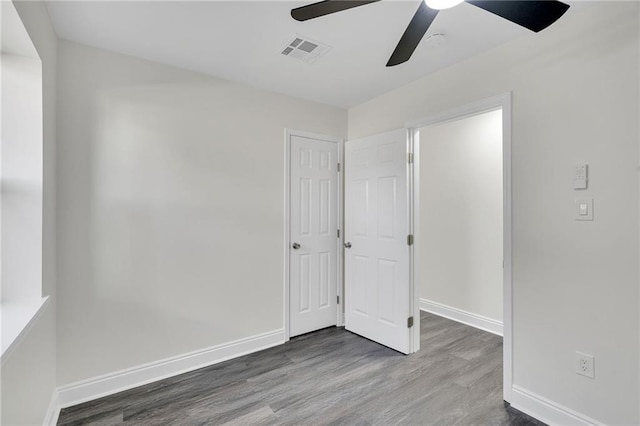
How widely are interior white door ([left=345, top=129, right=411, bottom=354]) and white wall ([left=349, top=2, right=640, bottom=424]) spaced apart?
91 cm

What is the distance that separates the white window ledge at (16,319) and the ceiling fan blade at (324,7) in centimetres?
169

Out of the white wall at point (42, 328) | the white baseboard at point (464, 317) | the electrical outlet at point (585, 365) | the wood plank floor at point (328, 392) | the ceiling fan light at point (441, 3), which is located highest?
the ceiling fan light at point (441, 3)

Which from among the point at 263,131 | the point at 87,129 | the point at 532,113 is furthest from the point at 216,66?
the point at 532,113

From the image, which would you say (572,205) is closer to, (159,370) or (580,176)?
(580,176)

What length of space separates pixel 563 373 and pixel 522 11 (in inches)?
78.3

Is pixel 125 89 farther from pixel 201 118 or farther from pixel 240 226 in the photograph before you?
pixel 240 226

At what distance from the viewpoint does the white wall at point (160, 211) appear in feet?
6.97

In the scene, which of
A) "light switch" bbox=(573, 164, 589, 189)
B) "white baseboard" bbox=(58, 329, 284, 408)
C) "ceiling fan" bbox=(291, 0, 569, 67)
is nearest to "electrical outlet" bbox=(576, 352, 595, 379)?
"light switch" bbox=(573, 164, 589, 189)

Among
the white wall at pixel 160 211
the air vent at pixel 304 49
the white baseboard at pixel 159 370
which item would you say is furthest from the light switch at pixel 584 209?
the white baseboard at pixel 159 370

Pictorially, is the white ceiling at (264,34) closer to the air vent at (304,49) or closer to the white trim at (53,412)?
the air vent at (304,49)

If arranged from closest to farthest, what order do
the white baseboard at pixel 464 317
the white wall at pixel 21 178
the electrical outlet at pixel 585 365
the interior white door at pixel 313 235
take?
the white wall at pixel 21 178 → the electrical outlet at pixel 585 365 → the interior white door at pixel 313 235 → the white baseboard at pixel 464 317

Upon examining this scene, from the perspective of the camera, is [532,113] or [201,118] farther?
[201,118]

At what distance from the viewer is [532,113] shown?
2008 millimetres

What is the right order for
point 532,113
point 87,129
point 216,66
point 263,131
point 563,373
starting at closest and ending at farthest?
point 563,373 < point 532,113 < point 87,129 < point 216,66 < point 263,131
